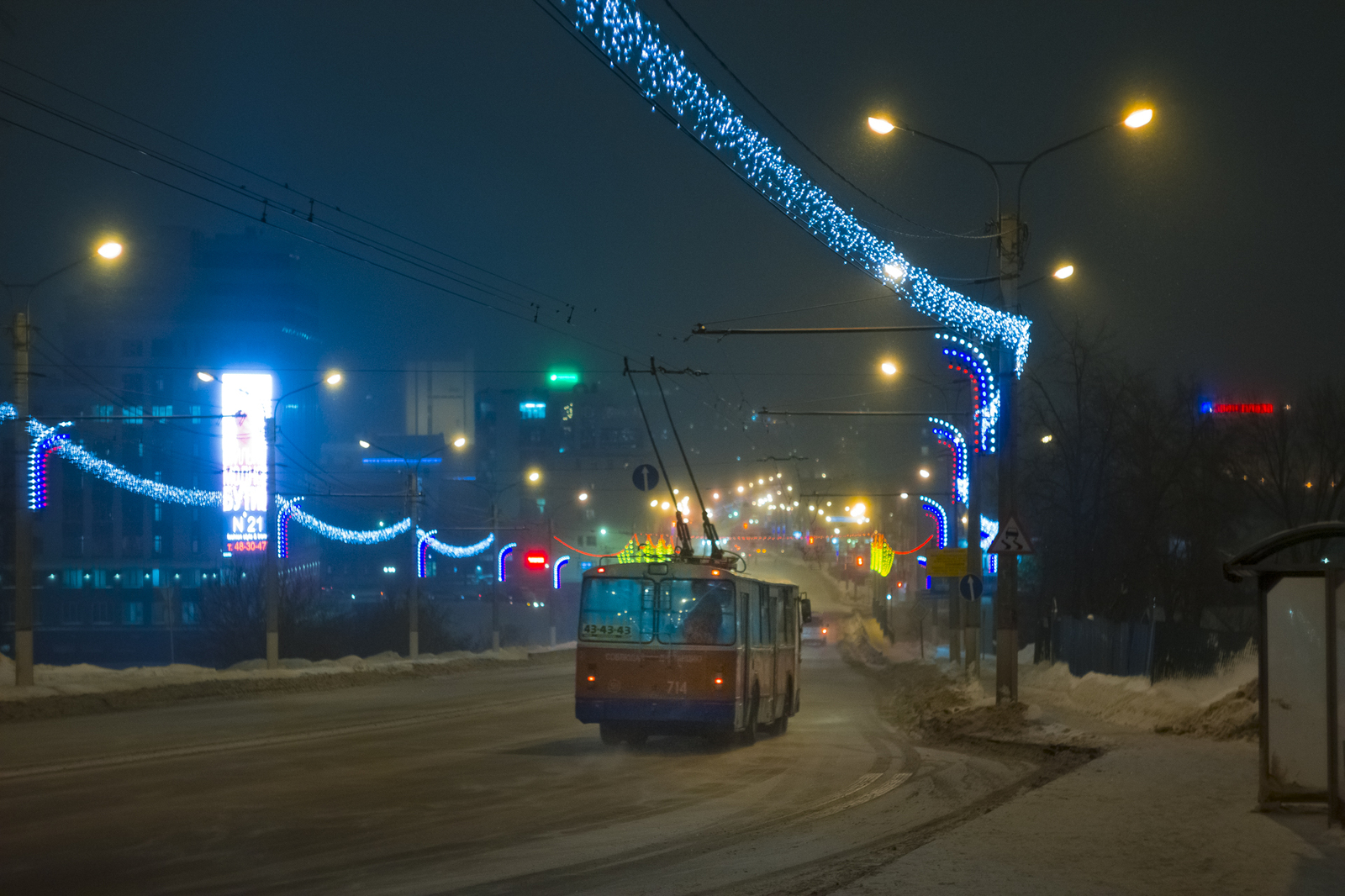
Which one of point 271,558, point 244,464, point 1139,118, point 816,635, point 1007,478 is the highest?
point 1139,118

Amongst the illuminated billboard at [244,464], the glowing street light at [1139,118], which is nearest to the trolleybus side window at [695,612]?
the glowing street light at [1139,118]

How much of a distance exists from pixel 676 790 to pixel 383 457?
105146mm

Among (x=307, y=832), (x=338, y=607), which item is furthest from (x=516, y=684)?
(x=338, y=607)

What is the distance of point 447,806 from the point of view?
41.5ft

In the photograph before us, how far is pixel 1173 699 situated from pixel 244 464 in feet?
302

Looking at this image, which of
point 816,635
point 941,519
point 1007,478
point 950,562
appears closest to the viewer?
point 1007,478

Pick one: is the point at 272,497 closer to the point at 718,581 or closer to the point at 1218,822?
the point at 718,581

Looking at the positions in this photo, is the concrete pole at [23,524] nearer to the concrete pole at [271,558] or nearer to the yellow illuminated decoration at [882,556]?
the concrete pole at [271,558]

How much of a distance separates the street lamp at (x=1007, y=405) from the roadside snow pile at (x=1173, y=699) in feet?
6.44

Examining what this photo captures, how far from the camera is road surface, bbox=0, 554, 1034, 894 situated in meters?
9.26

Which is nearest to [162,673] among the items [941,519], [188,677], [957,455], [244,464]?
[188,677]

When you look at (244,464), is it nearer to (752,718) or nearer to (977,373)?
(977,373)

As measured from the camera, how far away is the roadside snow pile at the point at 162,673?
26.2 meters

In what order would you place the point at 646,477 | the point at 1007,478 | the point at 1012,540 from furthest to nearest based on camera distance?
1. the point at 646,477
2. the point at 1007,478
3. the point at 1012,540
